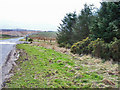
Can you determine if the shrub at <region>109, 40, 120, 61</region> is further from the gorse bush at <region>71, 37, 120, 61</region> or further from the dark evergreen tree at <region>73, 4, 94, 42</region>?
the dark evergreen tree at <region>73, 4, 94, 42</region>

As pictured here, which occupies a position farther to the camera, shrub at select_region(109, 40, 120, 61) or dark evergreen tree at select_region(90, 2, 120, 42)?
dark evergreen tree at select_region(90, 2, 120, 42)

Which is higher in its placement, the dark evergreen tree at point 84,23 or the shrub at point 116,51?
the dark evergreen tree at point 84,23

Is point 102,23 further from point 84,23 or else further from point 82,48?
point 84,23

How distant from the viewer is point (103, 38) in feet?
36.1

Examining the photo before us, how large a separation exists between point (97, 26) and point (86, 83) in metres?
7.66

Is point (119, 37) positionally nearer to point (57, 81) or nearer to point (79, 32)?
point (57, 81)

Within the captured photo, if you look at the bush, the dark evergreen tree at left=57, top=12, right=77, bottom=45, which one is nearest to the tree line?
the bush

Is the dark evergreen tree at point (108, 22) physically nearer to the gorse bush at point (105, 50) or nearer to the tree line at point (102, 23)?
the tree line at point (102, 23)

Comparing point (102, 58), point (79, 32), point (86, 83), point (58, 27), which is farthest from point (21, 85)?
point (58, 27)

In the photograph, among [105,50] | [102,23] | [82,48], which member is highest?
[102,23]

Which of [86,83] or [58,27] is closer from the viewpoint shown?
[86,83]

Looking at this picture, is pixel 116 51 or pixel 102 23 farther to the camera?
pixel 102 23

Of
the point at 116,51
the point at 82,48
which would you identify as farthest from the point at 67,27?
the point at 116,51

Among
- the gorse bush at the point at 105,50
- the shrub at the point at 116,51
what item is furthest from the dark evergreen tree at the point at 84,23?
the shrub at the point at 116,51
